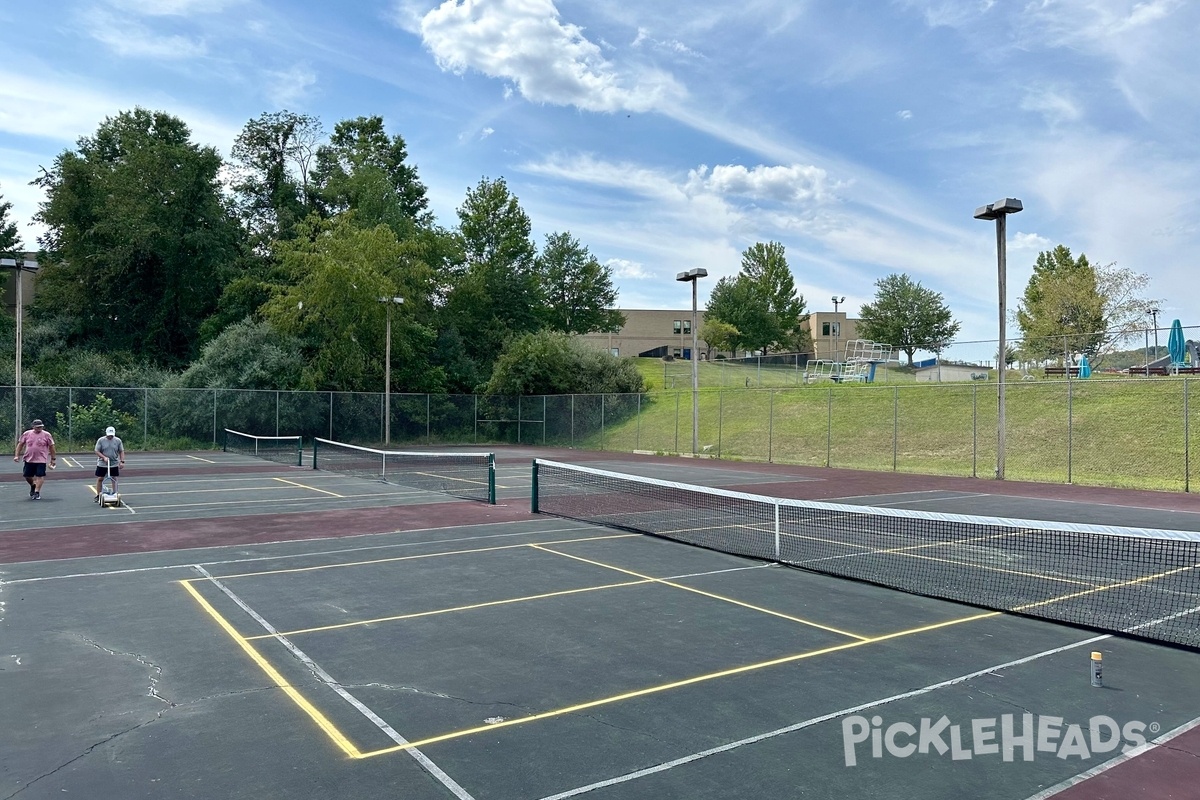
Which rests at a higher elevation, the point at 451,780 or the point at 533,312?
the point at 533,312

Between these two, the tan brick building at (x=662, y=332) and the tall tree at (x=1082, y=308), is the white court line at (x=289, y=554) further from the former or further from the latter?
the tan brick building at (x=662, y=332)

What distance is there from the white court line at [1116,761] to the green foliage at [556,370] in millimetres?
45622

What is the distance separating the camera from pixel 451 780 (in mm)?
4918

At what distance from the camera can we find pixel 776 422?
4175cm

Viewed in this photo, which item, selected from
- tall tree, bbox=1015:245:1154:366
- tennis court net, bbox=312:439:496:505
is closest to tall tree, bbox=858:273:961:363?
tall tree, bbox=1015:245:1154:366

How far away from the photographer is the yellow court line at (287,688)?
5.48 meters

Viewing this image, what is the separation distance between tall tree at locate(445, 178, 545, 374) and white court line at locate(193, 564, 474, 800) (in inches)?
1908

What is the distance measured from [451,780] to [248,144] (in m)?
60.8

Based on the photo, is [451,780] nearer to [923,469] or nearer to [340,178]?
[923,469]

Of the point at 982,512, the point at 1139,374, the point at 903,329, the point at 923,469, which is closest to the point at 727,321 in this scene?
the point at 903,329

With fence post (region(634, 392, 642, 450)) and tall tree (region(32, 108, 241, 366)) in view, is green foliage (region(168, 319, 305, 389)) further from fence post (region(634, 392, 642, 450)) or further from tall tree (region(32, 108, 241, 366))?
fence post (region(634, 392, 642, 450))

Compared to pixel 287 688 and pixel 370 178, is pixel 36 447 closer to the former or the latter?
pixel 287 688

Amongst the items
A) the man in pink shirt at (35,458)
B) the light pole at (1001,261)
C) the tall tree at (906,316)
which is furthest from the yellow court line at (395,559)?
the tall tree at (906,316)

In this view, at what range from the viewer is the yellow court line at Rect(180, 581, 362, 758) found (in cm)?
548
